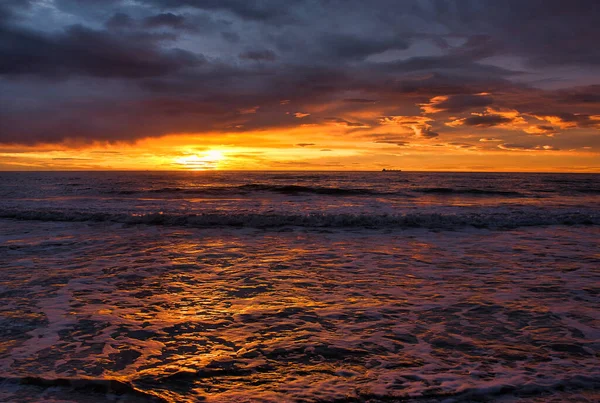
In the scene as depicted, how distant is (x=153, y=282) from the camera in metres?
7.95

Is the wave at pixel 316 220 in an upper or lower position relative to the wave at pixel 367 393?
upper

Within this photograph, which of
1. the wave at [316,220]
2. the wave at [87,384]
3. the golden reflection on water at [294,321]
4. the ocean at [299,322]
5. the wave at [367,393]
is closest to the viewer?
the wave at [367,393]

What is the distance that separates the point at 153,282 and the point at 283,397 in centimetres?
503

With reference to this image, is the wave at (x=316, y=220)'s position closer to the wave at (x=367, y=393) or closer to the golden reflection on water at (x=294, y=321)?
the golden reflection on water at (x=294, y=321)

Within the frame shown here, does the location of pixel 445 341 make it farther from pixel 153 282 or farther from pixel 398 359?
pixel 153 282

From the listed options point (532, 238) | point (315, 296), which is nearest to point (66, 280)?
point (315, 296)

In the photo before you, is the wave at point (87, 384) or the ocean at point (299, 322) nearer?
the wave at point (87, 384)

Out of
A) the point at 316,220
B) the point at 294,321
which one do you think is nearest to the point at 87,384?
the point at 294,321

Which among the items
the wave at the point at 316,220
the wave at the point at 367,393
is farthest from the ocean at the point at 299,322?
the wave at the point at 316,220

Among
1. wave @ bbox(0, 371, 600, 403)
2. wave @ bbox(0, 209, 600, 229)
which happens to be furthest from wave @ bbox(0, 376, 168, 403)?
wave @ bbox(0, 209, 600, 229)

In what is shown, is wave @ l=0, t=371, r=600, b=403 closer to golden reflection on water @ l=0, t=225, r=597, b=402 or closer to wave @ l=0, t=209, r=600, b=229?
golden reflection on water @ l=0, t=225, r=597, b=402

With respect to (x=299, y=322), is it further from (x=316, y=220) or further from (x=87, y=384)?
(x=316, y=220)

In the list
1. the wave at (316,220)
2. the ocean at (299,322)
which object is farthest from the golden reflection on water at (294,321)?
the wave at (316,220)

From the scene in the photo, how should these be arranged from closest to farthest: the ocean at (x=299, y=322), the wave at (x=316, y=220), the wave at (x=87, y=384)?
the wave at (x=87, y=384)
the ocean at (x=299, y=322)
the wave at (x=316, y=220)
